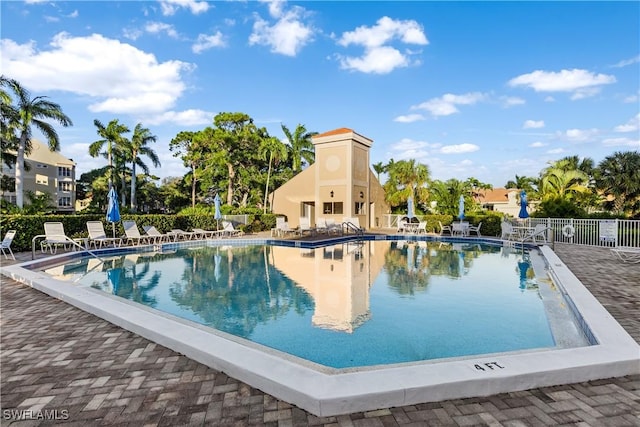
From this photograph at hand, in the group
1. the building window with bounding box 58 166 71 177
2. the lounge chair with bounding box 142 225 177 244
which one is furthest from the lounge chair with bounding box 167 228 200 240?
the building window with bounding box 58 166 71 177

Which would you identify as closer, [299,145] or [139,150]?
[299,145]

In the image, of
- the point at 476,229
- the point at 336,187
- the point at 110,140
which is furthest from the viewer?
the point at 110,140

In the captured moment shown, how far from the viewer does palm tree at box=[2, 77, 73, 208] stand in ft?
69.8

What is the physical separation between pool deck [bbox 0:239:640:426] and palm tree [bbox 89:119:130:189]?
3210cm

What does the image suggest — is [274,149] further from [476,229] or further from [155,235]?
[476,229]

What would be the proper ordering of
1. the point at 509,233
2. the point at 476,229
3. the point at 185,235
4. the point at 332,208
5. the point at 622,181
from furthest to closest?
1. the point at 622,181
2. the point at 332,208
3. the point at 476,229
4. the point at 185,235
5. the point at 509,233

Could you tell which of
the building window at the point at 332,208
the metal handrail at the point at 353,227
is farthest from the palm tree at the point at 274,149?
the metal handrail at the point at 353,227

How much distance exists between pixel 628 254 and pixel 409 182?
17.4 m

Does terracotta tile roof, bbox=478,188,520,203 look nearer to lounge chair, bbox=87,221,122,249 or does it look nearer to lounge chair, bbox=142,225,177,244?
lounge chair, bbox=142,225,177,244

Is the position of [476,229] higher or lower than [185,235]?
higher

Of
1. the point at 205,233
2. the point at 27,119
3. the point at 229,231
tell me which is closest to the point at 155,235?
the point at 205,233

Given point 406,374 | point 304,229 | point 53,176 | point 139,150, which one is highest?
point 139,150

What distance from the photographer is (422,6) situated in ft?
50.8

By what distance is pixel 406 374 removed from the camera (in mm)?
2773
